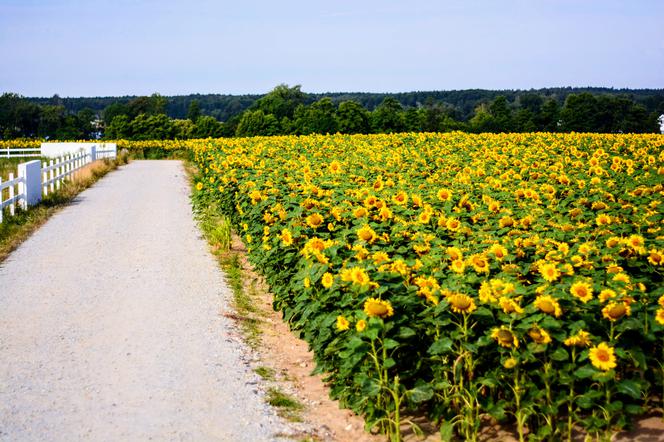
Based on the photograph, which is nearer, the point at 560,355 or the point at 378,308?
the point at 560,355

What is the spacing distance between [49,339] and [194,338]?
4.66 feet

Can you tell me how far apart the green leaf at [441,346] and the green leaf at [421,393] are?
0.28m

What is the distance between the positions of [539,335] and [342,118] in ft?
260

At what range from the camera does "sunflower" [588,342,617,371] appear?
4328 mm

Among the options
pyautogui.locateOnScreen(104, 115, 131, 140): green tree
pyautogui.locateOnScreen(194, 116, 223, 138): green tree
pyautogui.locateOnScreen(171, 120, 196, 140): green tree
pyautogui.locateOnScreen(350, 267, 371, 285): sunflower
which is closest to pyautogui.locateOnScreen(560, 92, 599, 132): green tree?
pyautogui.locateOnScreen(350, 267, 371, 285): sunflower

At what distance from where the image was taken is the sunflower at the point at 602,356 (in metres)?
4.33

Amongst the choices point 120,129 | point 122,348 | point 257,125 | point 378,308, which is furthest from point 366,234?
point 120,129

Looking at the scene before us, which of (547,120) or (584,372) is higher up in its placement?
(547,120)

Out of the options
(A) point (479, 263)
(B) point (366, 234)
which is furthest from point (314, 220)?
(A) point (479, 263)

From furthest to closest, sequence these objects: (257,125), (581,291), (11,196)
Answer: (257,125)
(11,196)
(581,291)

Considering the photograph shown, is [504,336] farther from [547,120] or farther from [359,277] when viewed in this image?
[547,120]

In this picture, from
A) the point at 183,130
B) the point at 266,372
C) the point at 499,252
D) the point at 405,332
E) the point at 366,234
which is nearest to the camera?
the point at 405,332

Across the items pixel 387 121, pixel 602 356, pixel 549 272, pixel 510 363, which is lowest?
pixel 510 363

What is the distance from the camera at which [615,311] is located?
4.55 metres
